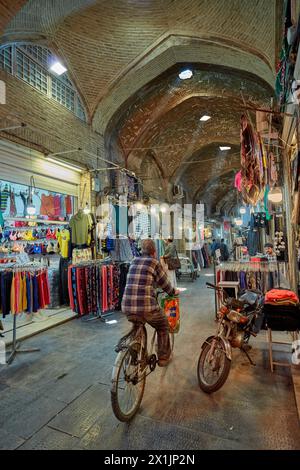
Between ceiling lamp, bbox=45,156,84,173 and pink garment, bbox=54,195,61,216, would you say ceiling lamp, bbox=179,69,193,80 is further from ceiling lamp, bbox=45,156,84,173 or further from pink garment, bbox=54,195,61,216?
pink garment, bbox=54,195,61,216

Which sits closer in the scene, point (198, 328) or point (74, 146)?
point (198, 328)

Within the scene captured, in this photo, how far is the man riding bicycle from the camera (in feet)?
9.17

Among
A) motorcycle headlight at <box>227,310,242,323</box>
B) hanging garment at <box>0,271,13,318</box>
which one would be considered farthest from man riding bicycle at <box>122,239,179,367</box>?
hanging garment at <box>0,271,13,318</box>

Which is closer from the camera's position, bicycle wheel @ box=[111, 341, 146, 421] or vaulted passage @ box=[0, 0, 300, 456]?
bicycle wheel @ box=[111, 341, 146, 421]

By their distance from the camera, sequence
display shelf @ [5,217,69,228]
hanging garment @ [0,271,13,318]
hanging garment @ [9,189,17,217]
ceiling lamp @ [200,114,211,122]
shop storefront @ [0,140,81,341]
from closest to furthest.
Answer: hanging garment @ [0,271,13,318] < shop storefront @ [0,140,81,341] < display shelf @ [5,217,69,228] < hanging garment @ [9,189,17,217] < ceiling lamp @ [200,114,211,122]

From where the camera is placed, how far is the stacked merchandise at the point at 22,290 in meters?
4.24

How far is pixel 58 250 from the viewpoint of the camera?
6.79 metres

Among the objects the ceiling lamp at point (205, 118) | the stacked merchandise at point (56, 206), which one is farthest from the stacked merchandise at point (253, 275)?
the ceiling lamp at point (205, 118)

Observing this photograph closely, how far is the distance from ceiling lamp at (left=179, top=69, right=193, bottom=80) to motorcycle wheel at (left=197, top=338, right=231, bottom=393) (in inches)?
326

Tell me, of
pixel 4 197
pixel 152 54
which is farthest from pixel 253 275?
pixel 152 54

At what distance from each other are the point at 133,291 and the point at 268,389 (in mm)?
2005
